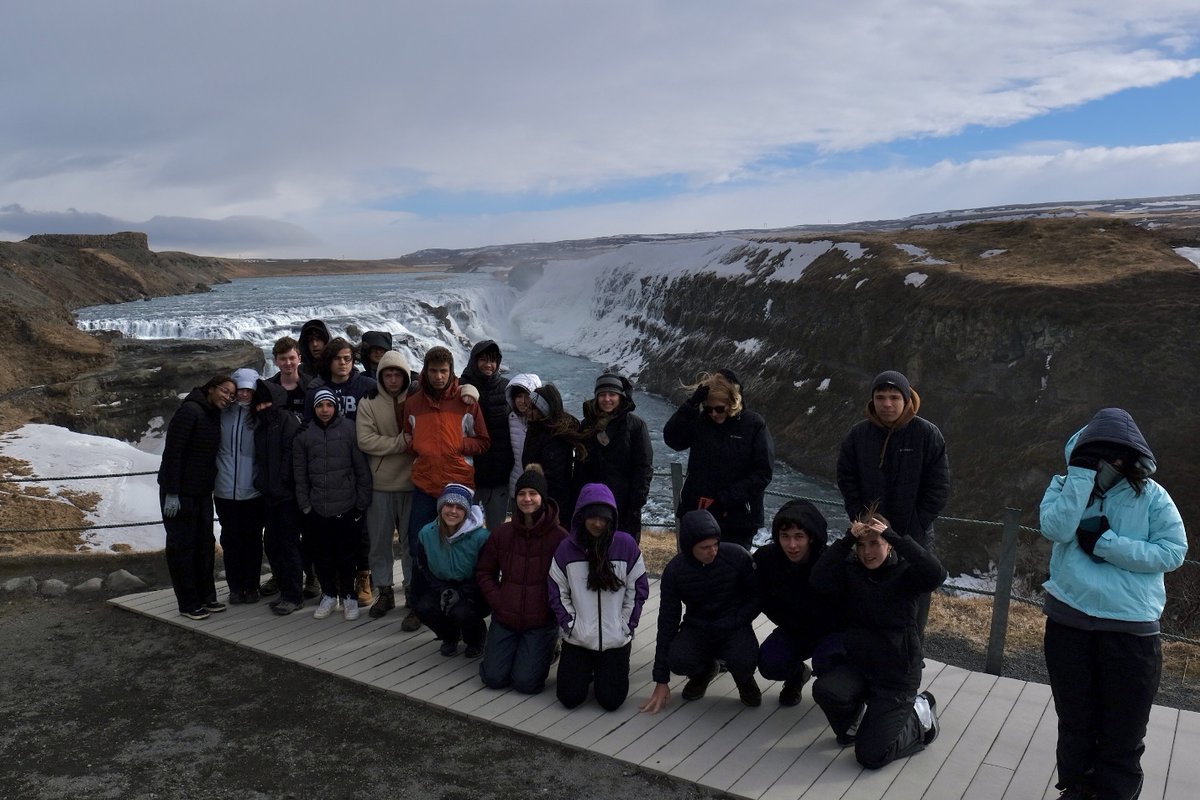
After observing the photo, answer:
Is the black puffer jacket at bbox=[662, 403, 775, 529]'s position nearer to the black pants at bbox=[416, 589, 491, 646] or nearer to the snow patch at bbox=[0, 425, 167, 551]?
the black pants at bbox=[416, 589, 491, 646]

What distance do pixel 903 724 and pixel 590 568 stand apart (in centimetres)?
190

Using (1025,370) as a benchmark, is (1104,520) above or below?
above

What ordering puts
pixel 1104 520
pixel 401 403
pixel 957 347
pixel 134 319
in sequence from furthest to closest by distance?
pixel 134 319 → pixel 957 347 → pixel 401 403 → pixel 1104 520

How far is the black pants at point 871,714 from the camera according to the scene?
4484 millimetres

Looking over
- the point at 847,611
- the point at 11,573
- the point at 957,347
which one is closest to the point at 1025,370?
the point at 957,347

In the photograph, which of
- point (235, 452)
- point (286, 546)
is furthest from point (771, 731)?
point (235, 452)

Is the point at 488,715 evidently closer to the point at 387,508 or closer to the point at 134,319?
the point at 387,508

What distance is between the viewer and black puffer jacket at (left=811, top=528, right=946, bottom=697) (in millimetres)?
4488

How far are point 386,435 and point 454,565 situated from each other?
128 centimetres

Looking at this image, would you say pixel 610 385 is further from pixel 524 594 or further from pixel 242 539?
pixel 242 539

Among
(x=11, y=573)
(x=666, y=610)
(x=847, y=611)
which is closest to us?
(x=847, y=611)

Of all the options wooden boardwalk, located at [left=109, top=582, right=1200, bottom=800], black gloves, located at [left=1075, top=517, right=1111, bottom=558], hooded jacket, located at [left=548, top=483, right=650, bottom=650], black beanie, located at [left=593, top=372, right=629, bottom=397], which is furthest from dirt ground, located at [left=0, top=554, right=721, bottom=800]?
black gloves, located at [left=1075, top=517, right=1111, bottom=558]

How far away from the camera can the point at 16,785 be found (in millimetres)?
4551

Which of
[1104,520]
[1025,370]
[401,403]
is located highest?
[401,403]
